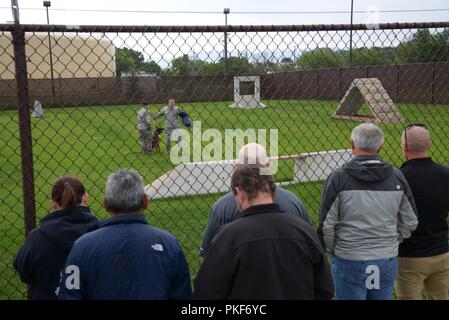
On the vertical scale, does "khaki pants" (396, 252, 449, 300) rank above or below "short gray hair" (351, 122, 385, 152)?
below

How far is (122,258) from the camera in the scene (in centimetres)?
244

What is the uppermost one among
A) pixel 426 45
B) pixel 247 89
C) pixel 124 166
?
pixel 426 45

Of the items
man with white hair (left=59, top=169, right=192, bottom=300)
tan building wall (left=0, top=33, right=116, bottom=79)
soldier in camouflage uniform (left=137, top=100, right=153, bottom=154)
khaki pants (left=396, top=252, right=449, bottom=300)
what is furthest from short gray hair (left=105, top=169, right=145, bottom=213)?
soldier in camouflage uniform (left=137, top=100, right=153, bottom=154)

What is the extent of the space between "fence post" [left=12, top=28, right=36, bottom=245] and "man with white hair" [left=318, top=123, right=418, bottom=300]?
203 centimetres

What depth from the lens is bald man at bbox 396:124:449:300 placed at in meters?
3.59

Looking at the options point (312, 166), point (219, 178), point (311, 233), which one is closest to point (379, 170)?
point (311, 233)

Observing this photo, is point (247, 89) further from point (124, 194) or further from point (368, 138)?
point (124, 194)

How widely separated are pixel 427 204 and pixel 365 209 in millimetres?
637

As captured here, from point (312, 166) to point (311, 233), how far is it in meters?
7.38

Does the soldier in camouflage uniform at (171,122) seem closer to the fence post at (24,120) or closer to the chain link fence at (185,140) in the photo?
the chain link fence at (185,140)

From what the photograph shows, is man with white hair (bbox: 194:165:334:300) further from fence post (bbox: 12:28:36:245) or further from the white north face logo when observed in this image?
fence post (bbox: 12:28:36:245)

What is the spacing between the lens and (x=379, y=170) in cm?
330

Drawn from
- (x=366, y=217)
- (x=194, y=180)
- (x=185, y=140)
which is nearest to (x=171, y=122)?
(x=185, y=140)
